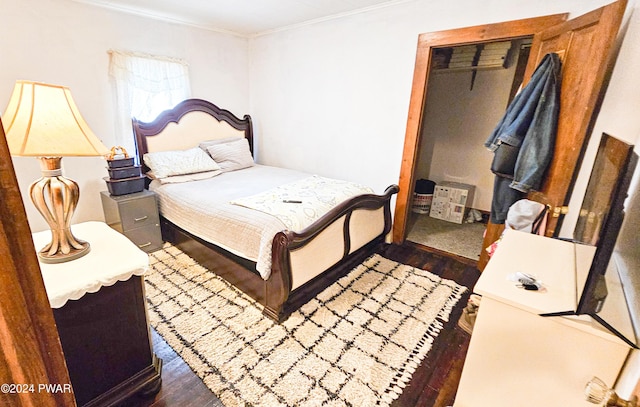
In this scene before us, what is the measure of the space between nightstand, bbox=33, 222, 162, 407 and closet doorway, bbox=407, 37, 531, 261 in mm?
2682

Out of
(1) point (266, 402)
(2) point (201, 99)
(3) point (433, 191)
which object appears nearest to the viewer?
(1) point (266, 402)

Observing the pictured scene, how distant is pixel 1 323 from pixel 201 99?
141 inches

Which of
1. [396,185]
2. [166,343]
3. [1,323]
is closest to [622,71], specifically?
[396,185]

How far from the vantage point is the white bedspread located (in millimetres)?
1973

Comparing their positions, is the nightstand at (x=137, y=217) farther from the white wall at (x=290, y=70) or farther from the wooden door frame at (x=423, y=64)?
the wooden door frame at (x=423, y=64)

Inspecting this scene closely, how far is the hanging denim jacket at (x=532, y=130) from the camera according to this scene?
178cm

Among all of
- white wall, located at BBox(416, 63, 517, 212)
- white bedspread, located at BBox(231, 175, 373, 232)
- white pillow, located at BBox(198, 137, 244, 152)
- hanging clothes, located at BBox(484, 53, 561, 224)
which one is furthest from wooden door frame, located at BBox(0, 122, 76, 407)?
white wall, located at BBox(416, 63, 517, 212)

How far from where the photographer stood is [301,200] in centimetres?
225

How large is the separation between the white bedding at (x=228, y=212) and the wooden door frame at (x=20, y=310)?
1.35m

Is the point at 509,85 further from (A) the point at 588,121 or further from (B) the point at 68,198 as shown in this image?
(B) the point at 68,198

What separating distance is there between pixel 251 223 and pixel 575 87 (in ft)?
6.92

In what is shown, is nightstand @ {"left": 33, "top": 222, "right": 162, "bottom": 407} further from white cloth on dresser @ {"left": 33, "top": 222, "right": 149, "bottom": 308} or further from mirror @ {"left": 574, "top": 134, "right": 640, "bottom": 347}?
mirror @ {"left": 574, "top": 134, "right": 640, "bottom": 347}

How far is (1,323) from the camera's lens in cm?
41

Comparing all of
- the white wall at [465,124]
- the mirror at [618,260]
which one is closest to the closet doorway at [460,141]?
the white wall at [465,124]
